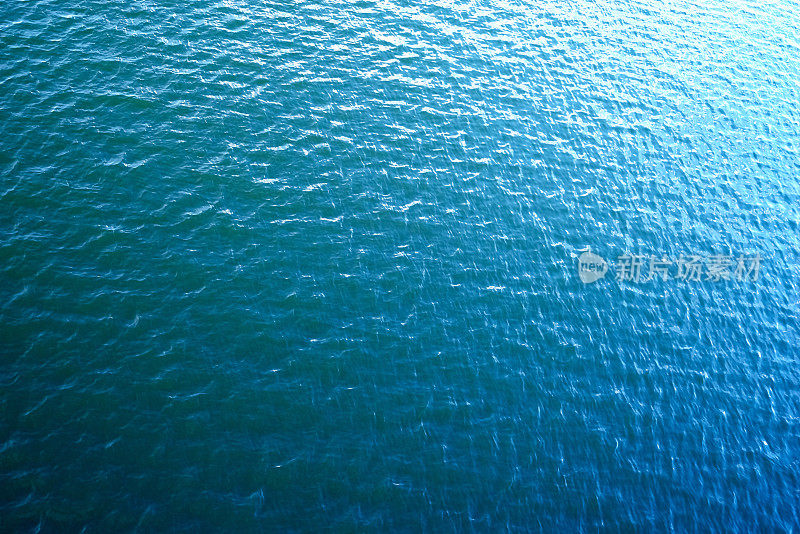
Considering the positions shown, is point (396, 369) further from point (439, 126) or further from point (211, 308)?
point (439, 126)

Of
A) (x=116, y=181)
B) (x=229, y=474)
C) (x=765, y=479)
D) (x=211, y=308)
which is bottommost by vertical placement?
(x=765, y=479)

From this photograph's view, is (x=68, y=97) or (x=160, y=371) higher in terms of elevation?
(x=68, y=97)

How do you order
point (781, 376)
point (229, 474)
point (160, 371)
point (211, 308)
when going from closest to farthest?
point (229, 474) < point (160, 371) < point (211, 308) < point (781, 376)

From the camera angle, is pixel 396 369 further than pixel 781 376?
No

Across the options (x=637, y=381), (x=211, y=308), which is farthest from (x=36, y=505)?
(x=637, y=381)

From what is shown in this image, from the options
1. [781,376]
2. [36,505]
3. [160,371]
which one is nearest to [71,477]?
[36,505]

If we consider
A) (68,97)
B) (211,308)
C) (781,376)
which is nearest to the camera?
(211,308)
